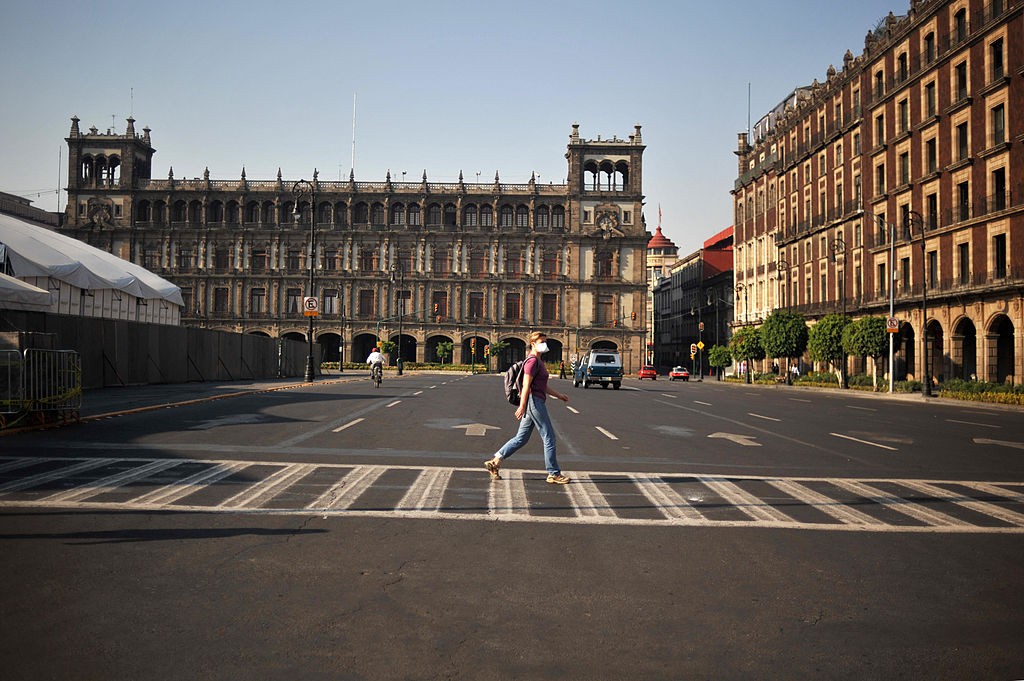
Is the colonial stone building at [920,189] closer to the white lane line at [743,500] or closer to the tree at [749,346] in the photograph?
the tree at [749,346]

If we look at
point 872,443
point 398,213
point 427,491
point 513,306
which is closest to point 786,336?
point 513,306

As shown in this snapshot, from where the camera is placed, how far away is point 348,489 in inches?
362

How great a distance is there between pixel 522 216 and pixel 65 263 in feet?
200

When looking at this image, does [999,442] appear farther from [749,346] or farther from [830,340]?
[749,346]

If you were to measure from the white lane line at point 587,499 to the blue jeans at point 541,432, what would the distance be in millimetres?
329

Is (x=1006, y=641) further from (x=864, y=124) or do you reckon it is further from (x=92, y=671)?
(x=864, y=124)

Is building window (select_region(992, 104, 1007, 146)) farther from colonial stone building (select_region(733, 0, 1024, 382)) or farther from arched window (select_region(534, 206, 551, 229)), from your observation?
arched window (select_region(534, 206, 551, 229))

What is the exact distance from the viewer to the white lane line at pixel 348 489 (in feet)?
27.0

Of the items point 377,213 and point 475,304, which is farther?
point 377,213

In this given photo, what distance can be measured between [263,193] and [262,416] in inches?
3110

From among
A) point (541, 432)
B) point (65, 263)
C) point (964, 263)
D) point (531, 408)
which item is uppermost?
point (964, 263)

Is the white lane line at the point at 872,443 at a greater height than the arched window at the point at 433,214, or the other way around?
the arched window at the point at 433,214

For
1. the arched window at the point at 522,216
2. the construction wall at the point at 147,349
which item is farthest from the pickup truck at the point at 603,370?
the arched window at the point at 522,216

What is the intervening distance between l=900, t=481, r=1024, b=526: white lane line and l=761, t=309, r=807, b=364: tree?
49.7m
